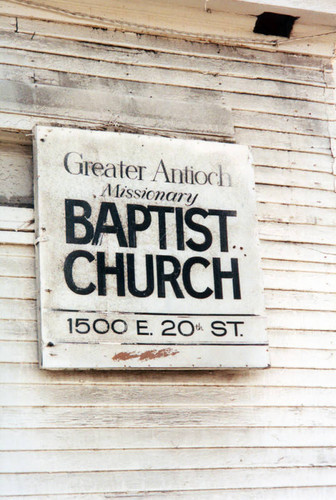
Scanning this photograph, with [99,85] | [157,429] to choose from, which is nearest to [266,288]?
[157,429]

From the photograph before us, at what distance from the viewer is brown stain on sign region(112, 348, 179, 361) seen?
5.38 m

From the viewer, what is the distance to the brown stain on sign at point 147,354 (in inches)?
212

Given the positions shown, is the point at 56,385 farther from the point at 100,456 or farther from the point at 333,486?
the point at 333,486

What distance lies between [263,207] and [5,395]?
2135mm

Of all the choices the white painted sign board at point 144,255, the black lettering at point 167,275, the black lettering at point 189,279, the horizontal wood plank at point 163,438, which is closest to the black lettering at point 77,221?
the white painted sign board at point 144,255

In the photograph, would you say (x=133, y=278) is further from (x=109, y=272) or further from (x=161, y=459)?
(x=161, y=459)

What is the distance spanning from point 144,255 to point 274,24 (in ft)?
6.85

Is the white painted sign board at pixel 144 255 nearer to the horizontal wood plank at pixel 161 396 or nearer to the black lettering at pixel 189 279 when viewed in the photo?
the black lettering at pixel 189 279

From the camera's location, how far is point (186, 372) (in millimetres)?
5605

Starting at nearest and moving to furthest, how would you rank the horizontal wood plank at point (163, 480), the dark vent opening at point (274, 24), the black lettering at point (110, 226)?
the horizontal wood plank at point (163, 480) < the black lettering at point (110, 226) < the dark vent opening at point (274, 24)

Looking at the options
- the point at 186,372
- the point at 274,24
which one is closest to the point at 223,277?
the point at 186,372

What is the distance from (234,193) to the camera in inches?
237

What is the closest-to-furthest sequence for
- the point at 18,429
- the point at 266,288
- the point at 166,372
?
the point at 18,429 → the point at 166,372 → the point at 266,288

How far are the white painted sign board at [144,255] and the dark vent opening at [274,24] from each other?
1066mm
